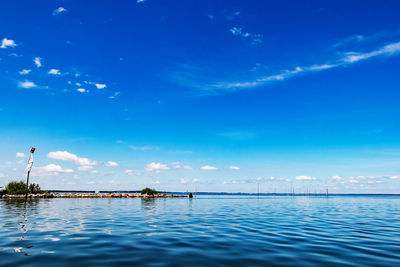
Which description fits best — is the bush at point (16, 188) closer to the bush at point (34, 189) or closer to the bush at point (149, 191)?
the bush at point (34, 189)

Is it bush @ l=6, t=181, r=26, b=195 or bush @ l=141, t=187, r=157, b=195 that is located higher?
bush @ l=6, t=181, r=26, b=195

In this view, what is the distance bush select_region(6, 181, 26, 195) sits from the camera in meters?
74.3

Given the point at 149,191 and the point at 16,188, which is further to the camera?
the point at 149,191

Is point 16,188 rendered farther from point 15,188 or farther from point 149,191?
point 149,191

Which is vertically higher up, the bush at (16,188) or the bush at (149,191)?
the bush at (16,188)

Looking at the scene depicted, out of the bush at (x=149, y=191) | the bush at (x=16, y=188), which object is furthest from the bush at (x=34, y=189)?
the bush at (x=149, y=191)

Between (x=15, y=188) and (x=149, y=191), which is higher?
(x=15, y=188)

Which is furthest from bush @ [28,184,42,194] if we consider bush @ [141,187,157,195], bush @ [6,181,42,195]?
bush @ [141,187,157,195]

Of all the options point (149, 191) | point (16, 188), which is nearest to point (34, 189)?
point (16, 188)

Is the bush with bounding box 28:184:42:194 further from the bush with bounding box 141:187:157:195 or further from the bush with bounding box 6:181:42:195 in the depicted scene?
the bush with bounding box 141:187:157:195

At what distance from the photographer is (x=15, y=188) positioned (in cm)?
7488

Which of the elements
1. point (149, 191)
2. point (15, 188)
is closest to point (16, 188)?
point (15, 188)

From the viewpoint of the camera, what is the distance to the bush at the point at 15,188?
74312mm

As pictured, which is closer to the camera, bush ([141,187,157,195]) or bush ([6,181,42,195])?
bush ([6,181,42,195])
